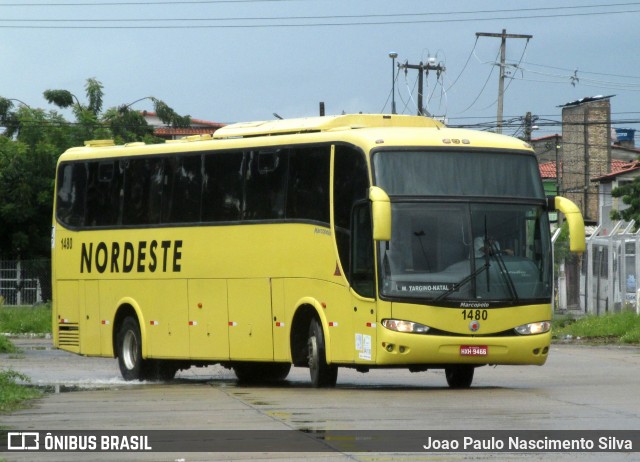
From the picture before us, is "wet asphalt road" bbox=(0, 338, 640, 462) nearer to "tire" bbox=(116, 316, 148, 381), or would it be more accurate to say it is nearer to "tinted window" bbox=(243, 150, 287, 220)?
"tire" bbox=(116, 316, 148, 381)

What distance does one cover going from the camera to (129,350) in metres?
24.3

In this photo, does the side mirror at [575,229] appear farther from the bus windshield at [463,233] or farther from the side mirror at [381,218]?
the side mirror at [381,218]

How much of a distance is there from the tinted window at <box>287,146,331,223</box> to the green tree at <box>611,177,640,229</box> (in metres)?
30.4

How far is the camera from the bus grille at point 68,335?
994 inches

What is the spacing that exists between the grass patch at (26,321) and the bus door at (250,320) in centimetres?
2353

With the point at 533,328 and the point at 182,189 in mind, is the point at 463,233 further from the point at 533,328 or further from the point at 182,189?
the point at 182,189

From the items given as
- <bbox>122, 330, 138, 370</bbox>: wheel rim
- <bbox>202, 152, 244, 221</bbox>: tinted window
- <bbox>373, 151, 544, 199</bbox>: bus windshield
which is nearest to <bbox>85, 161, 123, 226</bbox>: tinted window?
<bbox>122, 330, 138, 370</bbox>: wheel rim

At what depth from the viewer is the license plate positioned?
19.2 meters

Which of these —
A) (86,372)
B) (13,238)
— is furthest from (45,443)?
(13,238)

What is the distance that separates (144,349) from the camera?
23.7 metres

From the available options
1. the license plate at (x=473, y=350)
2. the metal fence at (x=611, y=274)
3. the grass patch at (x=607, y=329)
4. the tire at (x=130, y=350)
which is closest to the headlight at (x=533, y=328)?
the license plate at (x=473, y=350)

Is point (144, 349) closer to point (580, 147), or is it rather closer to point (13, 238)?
point (13, 238)

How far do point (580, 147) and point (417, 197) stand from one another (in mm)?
68966

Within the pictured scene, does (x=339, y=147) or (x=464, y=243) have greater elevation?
(x=339, y=147)
